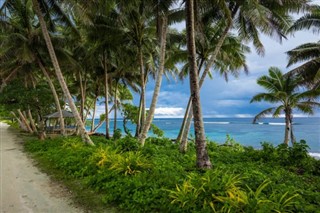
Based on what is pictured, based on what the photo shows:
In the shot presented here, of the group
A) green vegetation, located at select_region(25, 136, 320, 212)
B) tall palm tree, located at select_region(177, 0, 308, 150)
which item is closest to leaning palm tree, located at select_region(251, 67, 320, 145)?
tall palm tree, located at select_region(177, 0, 308, 150)

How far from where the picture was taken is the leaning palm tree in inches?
619

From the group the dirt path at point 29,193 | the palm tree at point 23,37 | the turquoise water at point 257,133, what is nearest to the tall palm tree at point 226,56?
the dirt path at point 29,193

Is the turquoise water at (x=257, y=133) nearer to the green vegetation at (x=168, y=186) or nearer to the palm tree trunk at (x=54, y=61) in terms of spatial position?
the palm tree trunk at (x=54, y=61)

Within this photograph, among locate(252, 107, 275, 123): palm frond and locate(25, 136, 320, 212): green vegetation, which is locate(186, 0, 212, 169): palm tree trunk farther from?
locate(252, 107, 275, 123): palm frond

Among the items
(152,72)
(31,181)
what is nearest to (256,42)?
(152,72)

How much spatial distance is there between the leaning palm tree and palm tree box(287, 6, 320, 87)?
29.9 inches

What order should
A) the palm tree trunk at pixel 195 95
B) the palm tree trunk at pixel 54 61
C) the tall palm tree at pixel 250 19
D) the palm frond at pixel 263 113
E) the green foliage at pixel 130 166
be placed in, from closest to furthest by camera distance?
the green foliage at pixel 130 166, the palm tree trunk at pixel 195 95, the tall palm tree at pixel 250 19, the palm tree trunk at pixel 54 61, the palm frond at pixel 263 113

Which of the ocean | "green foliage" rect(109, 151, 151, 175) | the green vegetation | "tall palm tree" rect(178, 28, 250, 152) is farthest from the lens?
the ocean

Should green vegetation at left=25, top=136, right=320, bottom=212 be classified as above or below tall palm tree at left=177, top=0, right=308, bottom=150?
below

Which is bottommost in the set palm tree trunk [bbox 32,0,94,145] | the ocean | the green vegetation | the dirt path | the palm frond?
the ocean

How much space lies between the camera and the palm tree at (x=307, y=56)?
13.5 metres

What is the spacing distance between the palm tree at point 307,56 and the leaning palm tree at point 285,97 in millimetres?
759

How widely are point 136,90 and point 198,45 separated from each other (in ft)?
37.1

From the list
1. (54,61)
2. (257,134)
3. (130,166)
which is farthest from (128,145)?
(257,134)
